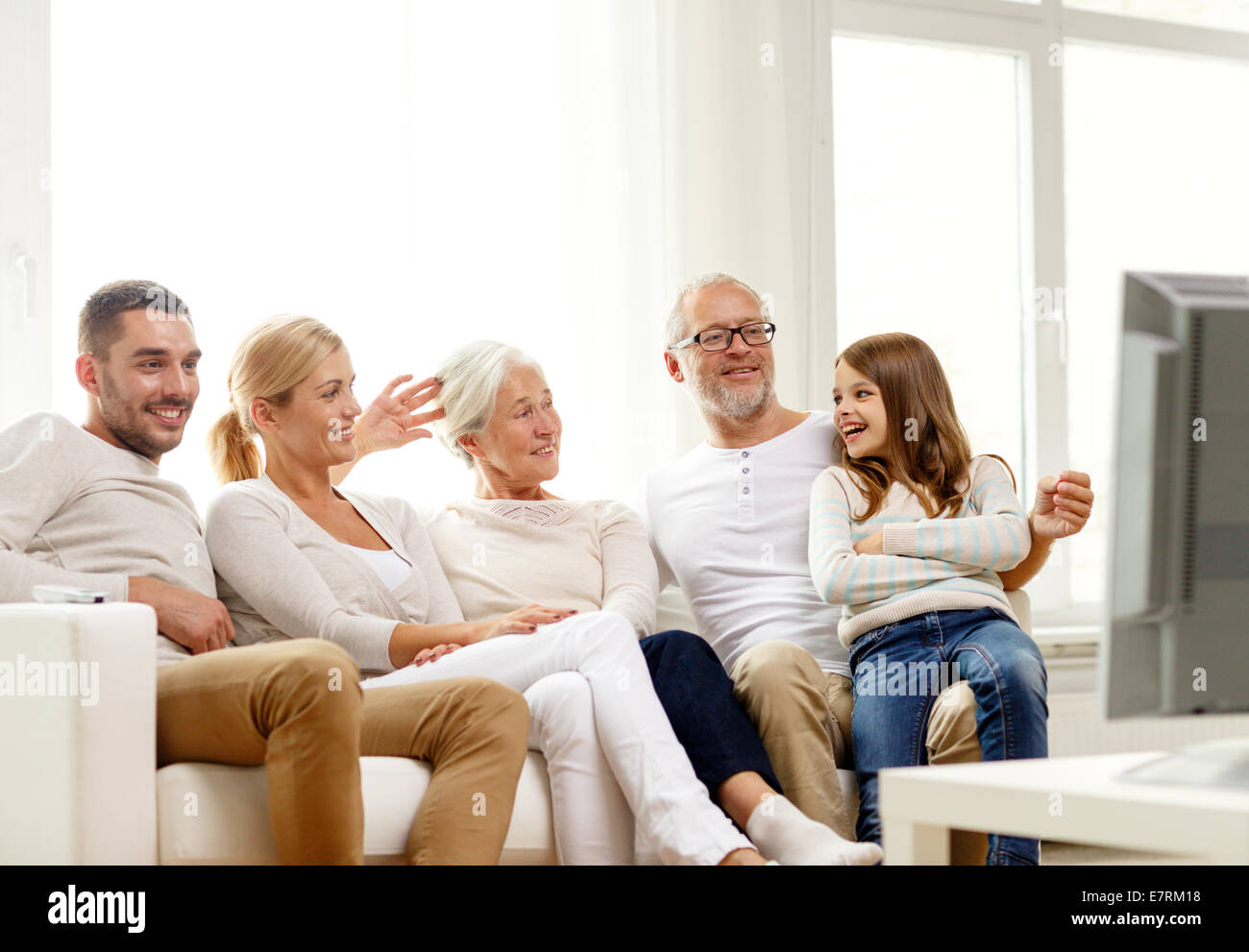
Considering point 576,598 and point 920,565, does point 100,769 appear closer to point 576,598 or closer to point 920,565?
point 576,598

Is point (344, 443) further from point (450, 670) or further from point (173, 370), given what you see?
point (450, 670)

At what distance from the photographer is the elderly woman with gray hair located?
6.03 ft

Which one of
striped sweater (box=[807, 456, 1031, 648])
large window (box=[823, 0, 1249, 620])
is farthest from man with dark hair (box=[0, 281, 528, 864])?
large window (box=[823, 0, 1249, 620])

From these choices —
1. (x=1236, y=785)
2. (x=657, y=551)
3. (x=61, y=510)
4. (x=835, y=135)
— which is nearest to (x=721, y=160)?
(x=835, y=135)

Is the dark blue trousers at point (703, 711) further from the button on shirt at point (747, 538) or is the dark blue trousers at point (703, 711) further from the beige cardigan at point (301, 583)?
the beige cardigan at point (301, 583)

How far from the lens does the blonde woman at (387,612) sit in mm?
1806

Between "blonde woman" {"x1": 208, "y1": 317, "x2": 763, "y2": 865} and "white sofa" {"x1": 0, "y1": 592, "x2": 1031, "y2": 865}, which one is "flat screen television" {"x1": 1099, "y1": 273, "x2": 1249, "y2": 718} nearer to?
"blonde woman" {"x1": 208, "y1": 317, "x2": 763, "y2": 865}

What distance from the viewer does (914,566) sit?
212 centimetres

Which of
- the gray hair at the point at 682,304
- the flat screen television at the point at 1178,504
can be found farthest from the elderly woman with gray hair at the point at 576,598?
the flat screen television at the point at 1178,504

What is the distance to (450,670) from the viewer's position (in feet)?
6.40

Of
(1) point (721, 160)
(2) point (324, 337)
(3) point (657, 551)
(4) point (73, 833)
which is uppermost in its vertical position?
(1) point (721, 160)

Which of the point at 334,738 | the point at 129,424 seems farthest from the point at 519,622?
the point at 129,424

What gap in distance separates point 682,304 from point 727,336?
14 cm

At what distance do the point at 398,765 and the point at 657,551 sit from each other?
0.89 m
